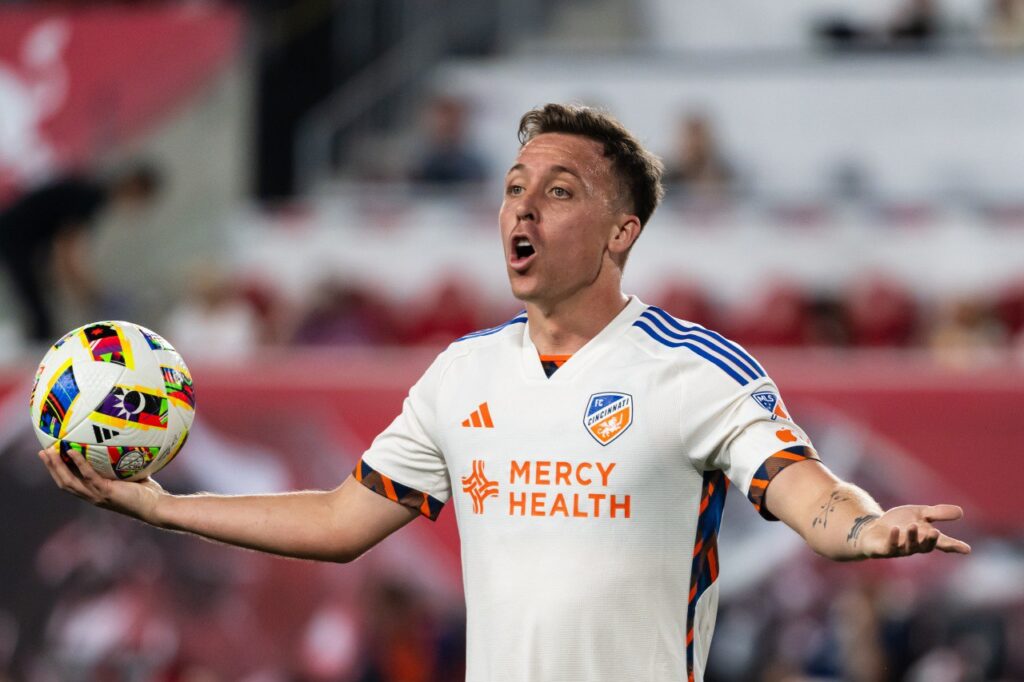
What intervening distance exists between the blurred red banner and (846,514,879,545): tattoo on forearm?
11694mm

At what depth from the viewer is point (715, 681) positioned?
30.0 feet

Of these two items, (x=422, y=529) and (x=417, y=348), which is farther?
(x=417, y=348)

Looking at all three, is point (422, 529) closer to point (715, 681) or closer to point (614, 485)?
point (715, 681)

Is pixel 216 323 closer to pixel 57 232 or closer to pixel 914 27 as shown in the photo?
pixel 57 232

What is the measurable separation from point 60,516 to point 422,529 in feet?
7.54

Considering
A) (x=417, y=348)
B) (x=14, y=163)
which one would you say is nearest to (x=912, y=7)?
(x=417, y=348)

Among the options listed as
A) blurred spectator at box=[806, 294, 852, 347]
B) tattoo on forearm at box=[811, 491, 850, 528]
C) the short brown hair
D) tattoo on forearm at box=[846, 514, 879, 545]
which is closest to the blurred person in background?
blurred spectator at box=[806, 294, 852, 347]

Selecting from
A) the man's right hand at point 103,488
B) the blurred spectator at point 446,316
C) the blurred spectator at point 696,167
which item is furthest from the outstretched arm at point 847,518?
the blurred spectator at point 696,167

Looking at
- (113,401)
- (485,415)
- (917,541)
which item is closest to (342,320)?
(113,401)

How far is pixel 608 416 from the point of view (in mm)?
3977

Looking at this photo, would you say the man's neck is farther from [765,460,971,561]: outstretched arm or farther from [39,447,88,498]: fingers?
[39,447,88,498]: fingers

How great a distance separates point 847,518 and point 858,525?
57 millimetres

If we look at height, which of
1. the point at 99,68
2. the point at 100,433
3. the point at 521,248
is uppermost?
the point at 521,248

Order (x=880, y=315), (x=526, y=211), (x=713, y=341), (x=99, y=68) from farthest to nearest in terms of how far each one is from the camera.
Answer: (x=99, y=68), (x=880, y=315), (x=526, y=211), (x=713, y=341)
